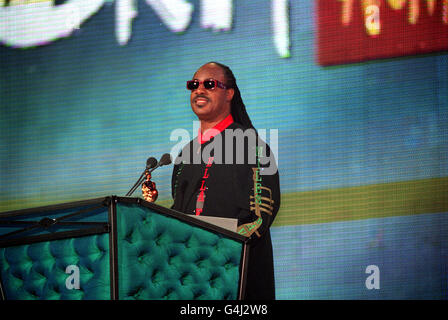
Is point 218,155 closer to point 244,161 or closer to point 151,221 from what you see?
point 244,161

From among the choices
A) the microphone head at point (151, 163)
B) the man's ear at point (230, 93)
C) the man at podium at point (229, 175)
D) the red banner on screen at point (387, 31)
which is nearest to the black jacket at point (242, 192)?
the man at podium at point (229, 175)

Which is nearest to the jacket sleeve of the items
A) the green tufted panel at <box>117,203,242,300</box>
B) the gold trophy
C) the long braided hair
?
the long braided hair

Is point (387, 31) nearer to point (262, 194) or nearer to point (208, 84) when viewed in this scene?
point (208, 84)

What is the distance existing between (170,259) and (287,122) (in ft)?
6.45

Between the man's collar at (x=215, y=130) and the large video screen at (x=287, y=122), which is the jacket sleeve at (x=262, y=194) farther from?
the large video screen at (x=287, y=122)

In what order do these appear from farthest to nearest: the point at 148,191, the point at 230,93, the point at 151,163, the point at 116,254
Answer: the point at 230,93
the point at 148,191
the point at 151,163
the point at 116,254

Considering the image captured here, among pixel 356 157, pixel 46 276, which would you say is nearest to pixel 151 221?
pixel 46 276

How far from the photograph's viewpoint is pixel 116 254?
7.59 feet

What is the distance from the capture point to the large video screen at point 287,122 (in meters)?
4.00

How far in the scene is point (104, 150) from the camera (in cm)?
464

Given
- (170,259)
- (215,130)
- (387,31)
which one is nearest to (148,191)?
(215,130)

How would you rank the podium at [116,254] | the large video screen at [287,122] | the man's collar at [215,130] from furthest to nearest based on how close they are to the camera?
the large video screen at [287,122] < the man's collar at [215,130] < the podium at [116,254]
